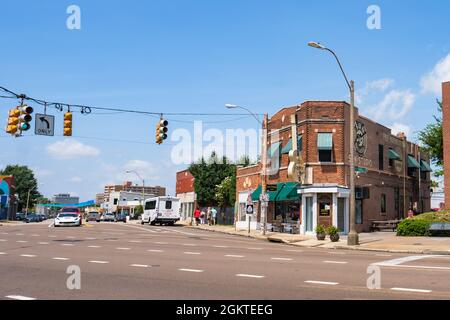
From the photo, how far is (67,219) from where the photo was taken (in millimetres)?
41125

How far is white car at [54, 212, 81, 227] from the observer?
40906 millimetres

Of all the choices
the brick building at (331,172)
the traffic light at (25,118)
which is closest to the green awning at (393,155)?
→ the brick building at (331,172)

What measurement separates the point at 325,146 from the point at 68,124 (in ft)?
56.2

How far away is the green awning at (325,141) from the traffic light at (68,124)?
16.8 metres

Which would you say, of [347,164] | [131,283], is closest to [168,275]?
[131,283]

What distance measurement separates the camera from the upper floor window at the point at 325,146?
108 feet

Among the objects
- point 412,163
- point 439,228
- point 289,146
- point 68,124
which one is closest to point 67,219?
point 289,146

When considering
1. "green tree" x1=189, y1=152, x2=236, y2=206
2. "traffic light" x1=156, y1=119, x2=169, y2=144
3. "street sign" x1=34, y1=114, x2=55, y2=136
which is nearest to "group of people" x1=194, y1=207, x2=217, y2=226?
"green tree" x1=189, y1=152, x2=236, y2=206

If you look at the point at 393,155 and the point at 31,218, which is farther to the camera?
the point at 31,218

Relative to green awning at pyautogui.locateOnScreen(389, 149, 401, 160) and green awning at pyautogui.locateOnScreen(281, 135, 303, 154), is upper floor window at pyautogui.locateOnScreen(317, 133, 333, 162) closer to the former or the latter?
green awning at pyautogui.locateOnScreen(281, 135, 303, 154)

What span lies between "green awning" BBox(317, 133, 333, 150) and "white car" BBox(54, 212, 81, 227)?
21.2 m

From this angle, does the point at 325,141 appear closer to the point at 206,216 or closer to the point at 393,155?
the point at 393,155

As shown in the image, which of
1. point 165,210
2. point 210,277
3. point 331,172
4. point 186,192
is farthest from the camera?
Answer: point 186,192
